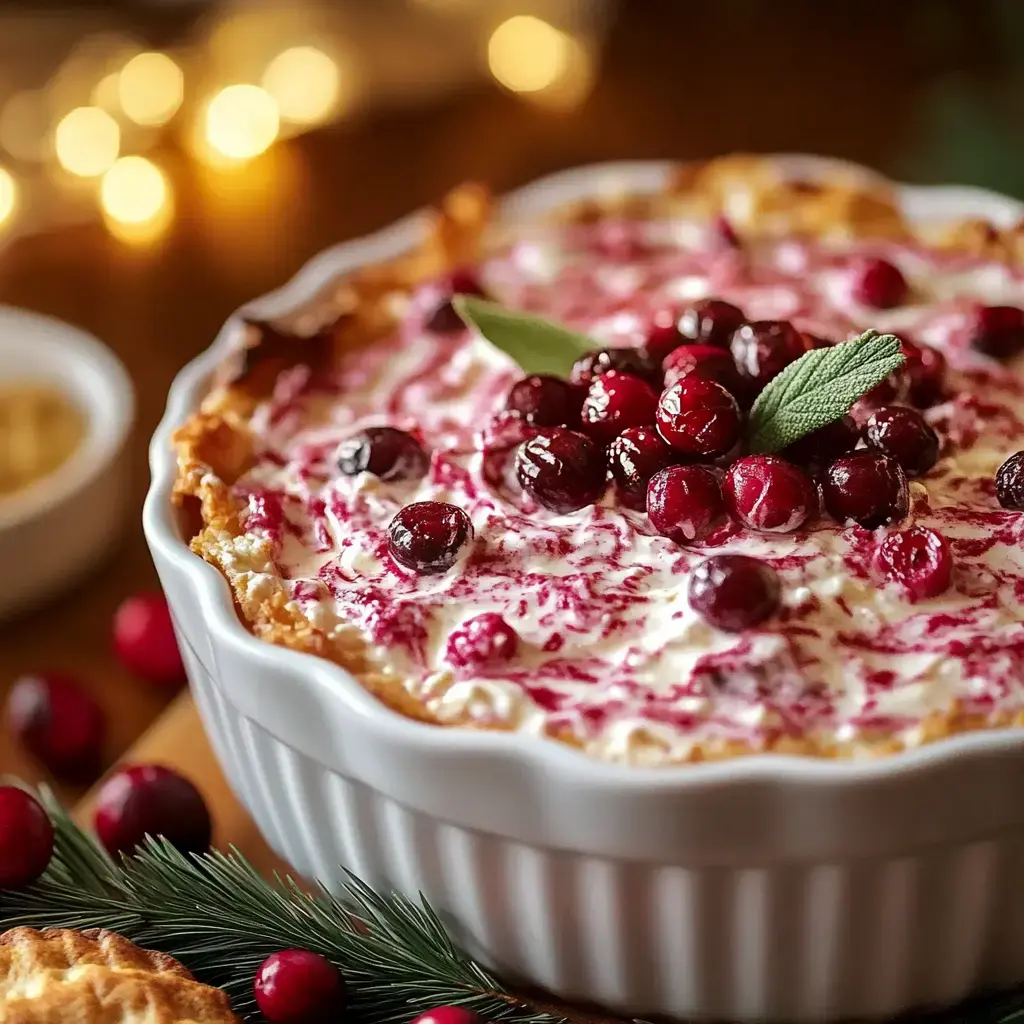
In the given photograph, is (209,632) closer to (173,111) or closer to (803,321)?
(803,321)

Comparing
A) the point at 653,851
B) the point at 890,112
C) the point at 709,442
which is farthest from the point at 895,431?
the point at 890,112

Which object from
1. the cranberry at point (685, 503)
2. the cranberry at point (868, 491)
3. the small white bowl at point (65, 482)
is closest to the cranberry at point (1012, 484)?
the cranberry at point (868, 491)

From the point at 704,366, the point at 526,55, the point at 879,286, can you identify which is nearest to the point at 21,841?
the point at 704,366

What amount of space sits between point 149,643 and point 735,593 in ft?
4.14

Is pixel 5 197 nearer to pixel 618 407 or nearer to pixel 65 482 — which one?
pixel 65 482

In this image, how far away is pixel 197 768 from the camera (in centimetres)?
220

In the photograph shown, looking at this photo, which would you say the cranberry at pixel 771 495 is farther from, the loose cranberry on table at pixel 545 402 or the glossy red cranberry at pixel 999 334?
the glossy red cranberry at pixel 999 334

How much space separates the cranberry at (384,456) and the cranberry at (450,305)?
35 cm

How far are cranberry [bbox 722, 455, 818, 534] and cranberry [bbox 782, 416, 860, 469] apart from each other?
0.28 feet

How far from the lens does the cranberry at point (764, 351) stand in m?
1.82

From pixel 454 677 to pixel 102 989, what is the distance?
49 centimetres

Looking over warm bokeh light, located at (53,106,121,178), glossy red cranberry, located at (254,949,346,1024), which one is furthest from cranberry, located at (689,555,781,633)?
warm bokeh light, located at (53,106,121,178)

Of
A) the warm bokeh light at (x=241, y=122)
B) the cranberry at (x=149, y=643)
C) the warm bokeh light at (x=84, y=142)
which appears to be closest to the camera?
the cranberry at (x=149, y=643)

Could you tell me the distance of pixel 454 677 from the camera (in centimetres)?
159
